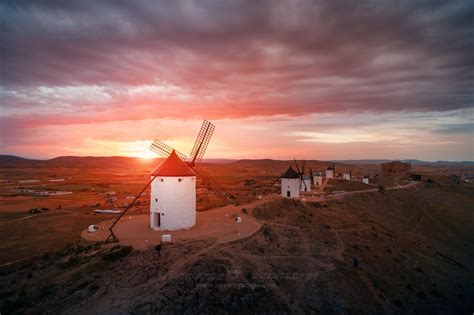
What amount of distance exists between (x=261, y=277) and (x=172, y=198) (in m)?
9.39

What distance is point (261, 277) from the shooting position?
17156 mm

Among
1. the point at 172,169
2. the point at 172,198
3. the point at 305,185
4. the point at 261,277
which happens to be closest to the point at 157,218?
the point at 172,198

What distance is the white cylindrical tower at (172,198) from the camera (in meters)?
23.0

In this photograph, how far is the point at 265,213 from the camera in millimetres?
30719

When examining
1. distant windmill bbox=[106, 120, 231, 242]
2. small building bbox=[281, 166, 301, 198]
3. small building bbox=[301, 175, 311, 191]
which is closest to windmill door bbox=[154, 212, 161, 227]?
distant windmill bbox=[106, 120, 231, 242]

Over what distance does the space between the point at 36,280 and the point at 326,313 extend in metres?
15.8

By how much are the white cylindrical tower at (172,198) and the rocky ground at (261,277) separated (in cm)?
457

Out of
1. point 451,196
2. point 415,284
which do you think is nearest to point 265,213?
point 415,284

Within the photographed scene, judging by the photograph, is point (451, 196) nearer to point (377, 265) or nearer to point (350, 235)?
Result: point (350, 235)

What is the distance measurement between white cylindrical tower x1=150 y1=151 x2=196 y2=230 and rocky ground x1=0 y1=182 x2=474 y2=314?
180 inches

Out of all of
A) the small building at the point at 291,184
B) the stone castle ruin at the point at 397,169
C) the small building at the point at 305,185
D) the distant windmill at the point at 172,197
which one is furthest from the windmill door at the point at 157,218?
the stone castle ruin at the point at 397,169

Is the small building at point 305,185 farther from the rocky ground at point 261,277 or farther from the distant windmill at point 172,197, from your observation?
the distant windmill at point 172,197

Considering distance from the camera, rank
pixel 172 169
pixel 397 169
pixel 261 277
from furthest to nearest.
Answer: pixel 397 169, pixel 172 169, pixel 261 277

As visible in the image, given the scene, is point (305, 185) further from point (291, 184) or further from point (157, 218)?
point (157, 218)
